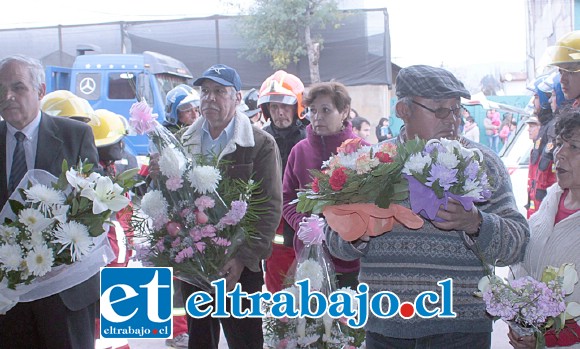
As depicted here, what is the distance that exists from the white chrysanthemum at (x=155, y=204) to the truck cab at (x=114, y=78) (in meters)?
12.7

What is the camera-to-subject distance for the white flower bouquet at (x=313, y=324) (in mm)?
3863

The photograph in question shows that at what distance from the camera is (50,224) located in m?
2.82

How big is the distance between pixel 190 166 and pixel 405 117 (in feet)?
4.02

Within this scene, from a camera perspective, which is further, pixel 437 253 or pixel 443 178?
pixel 437 253

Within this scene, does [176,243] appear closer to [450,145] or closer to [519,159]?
[450,145]

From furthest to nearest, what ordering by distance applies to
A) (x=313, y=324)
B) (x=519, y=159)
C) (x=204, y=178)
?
(x=519, y=159) → (x=313, y=324) → (x=204, y=178)

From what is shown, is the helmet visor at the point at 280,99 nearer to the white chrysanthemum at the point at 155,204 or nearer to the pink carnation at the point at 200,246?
the white chrysanthemum at the point at 155,204

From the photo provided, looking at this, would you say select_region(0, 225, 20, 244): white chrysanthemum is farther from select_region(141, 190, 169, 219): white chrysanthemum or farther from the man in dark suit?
select_region(141, 190, 169, 219): white chrysanthemum

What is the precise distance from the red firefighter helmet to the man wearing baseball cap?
1338 millimetres

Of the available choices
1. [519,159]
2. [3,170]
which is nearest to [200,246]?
[3,170]

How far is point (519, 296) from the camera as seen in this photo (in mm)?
2332

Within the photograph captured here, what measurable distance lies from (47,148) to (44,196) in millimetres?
458

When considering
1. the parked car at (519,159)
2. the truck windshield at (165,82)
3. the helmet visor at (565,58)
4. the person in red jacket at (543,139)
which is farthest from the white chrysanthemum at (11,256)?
the truck windshield at (165,82)

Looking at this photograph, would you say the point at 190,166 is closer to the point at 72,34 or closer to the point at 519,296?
the point at 519,296
